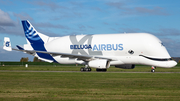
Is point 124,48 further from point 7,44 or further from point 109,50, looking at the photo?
point 7,44

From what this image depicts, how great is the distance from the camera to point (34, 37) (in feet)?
158

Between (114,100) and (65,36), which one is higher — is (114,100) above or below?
below

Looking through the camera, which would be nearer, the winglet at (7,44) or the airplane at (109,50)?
the airplane at (109,50)

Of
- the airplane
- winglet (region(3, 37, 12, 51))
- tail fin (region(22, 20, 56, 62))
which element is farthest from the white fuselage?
winglet (region(3, 37, 12, 51))

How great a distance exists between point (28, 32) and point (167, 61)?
26164mm

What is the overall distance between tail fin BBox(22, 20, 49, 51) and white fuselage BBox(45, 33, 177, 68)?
545cm

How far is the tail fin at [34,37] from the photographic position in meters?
47.5

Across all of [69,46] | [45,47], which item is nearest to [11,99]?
[69,46]

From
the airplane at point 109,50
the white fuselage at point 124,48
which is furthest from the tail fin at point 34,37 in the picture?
the white fuselage at point 124,48

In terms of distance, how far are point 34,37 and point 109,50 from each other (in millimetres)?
15970

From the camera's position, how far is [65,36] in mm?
46281

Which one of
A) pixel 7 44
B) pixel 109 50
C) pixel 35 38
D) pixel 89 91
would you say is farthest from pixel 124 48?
pixel 89 91

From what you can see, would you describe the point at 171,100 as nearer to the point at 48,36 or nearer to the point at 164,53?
the point at 164,53

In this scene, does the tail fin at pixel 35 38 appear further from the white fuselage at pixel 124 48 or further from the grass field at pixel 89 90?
the grass field at pixel 89 90
